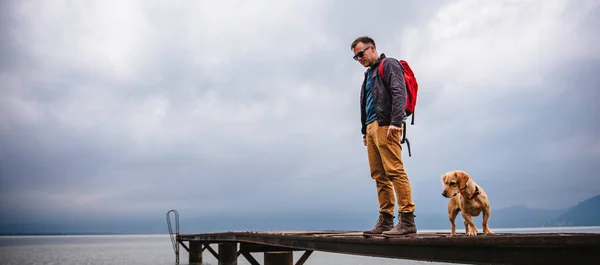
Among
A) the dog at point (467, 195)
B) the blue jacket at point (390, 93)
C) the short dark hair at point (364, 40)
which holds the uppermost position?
the short dark hair at point (364, 40)

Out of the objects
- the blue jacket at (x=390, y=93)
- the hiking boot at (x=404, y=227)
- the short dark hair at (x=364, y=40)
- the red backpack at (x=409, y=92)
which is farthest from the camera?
the short dark hair at (x=364, y=40)

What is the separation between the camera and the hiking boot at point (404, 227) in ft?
14.7

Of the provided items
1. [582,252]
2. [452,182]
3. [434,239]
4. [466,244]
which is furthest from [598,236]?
[452,182]

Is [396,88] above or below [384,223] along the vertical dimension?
above

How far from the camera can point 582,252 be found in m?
2.80

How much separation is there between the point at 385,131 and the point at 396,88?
18.7 inches

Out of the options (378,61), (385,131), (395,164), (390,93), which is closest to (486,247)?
(395,164)

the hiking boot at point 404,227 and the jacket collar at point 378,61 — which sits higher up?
the jacket collar at point 378,61

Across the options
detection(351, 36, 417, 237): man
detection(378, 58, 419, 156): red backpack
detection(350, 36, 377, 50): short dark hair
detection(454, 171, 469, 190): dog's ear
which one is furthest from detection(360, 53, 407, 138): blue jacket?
detection(454, 171, 469, 190): dog's ear

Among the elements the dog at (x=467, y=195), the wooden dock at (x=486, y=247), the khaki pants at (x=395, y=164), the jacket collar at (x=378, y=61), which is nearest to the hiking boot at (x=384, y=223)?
the wooden dock at (x=486, y=247)

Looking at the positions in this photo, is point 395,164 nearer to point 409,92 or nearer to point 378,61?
point 409,92

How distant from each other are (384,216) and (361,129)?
114 cm

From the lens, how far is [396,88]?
15.3ft

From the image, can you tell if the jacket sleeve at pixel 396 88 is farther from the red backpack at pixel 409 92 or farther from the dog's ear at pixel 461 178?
the dog's ear at pixel 461 178
